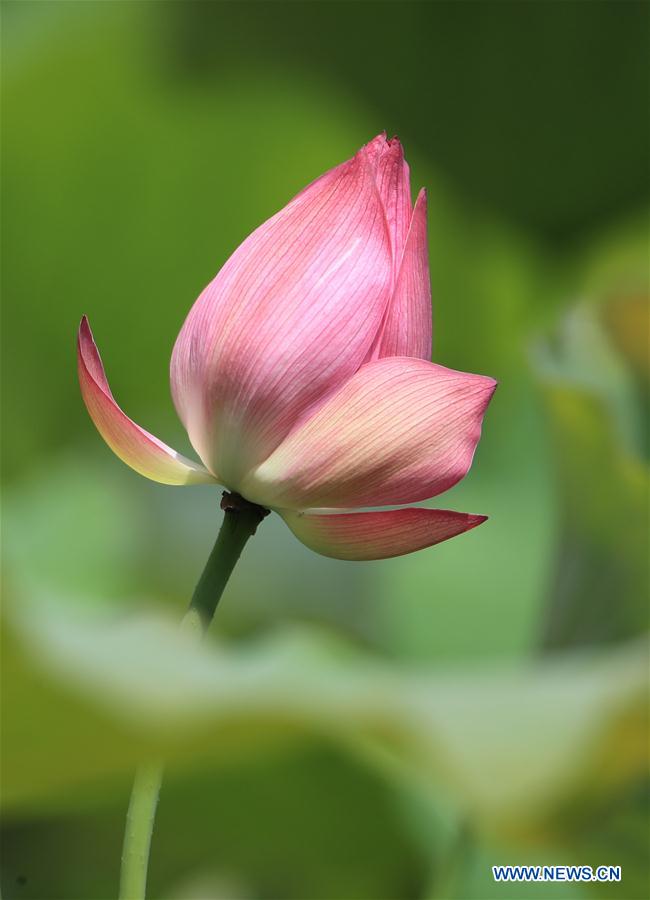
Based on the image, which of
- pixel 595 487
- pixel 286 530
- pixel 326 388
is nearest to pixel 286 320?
pixel 326 388

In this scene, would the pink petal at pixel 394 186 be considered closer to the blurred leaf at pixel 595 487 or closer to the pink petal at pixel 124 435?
the pink petal at pixel 124 435

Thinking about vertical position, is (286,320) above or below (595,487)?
below

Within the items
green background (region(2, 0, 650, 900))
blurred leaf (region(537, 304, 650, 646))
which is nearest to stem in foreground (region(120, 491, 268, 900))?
green background (region(2, 0, 650, 900))

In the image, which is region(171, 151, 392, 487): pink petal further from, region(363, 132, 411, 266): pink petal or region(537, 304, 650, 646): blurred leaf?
region(537, 304, 650, 646): blurred leaf

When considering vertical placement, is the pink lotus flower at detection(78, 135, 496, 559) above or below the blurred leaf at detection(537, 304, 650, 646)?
below

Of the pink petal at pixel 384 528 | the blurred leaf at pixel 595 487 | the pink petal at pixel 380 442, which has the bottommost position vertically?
the pink petal at pixel 384 528

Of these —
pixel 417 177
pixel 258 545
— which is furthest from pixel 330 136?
pixel 258 545

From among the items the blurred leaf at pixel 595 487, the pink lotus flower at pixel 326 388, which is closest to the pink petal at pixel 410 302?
the pink lotus flower at pixel 326 388

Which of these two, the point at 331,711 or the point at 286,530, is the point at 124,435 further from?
the point at 286,530

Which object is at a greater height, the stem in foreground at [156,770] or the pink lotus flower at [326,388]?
the pink lotus flower at [326,388]
